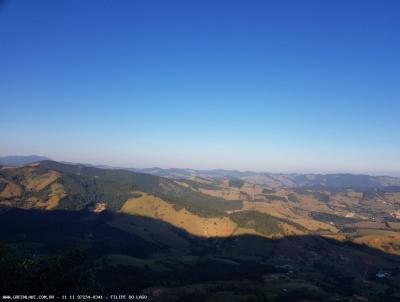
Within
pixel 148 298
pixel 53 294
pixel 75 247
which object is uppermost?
pixel 75 247

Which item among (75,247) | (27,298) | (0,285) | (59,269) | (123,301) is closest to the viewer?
(27,298)

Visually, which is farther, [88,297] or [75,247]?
[75,247]

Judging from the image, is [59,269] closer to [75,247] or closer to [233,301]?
[75,247]

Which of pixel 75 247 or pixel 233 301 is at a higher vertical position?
pixel 75 247

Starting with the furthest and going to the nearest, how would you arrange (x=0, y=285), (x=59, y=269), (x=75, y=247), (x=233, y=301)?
1. (x=233, y=301)
2. (x=75, y=247)
3. (x=59, y=269)
4. (x=0, y=285)

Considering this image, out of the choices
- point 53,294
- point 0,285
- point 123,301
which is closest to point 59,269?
point 53,294

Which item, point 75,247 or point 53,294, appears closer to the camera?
point 53,294

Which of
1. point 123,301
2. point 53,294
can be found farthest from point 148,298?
point 53,294

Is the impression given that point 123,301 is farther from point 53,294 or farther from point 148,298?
point 53,294

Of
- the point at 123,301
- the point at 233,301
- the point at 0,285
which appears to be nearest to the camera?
the point at 0,285
